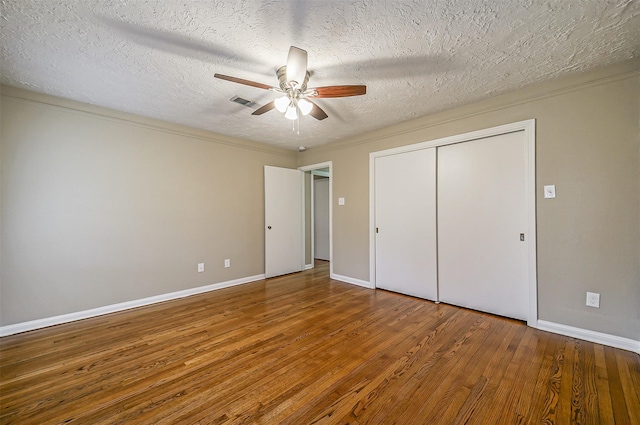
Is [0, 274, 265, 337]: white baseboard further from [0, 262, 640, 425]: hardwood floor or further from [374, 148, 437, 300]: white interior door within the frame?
[374, 148, 437, 300]: white interior door

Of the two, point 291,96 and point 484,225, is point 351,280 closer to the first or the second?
point 484,225

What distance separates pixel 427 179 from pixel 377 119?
40.1 inches

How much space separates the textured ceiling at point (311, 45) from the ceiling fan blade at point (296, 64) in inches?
8.3

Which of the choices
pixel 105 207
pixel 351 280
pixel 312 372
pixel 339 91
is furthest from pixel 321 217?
pixel 312 372

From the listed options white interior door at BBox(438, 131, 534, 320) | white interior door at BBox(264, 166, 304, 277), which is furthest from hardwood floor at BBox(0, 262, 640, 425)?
white interior door at BBox(264, 166, 304, 277)

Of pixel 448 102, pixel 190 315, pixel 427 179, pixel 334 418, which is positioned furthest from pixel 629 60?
pixel 190 315

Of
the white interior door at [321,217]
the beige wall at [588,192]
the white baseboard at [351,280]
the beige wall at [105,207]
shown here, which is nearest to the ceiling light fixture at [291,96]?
the beige wall at [588,192]

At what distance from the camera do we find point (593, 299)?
86.0 inches

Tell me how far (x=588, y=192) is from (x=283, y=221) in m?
3.91

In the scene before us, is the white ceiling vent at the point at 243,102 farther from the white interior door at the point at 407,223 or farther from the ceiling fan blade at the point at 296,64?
the white interior door at the point at 407,223

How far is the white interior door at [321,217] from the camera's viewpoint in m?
6.35

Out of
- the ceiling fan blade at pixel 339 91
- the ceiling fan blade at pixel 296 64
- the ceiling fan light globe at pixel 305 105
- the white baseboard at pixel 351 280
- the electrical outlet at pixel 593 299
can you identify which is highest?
the ceiling fan blade at pixel 296 64

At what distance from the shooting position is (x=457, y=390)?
5.30ft

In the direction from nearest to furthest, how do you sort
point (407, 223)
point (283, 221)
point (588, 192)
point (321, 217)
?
point (588, 192) → point (407, 223) → point (283, 221) → point (321, 217)
